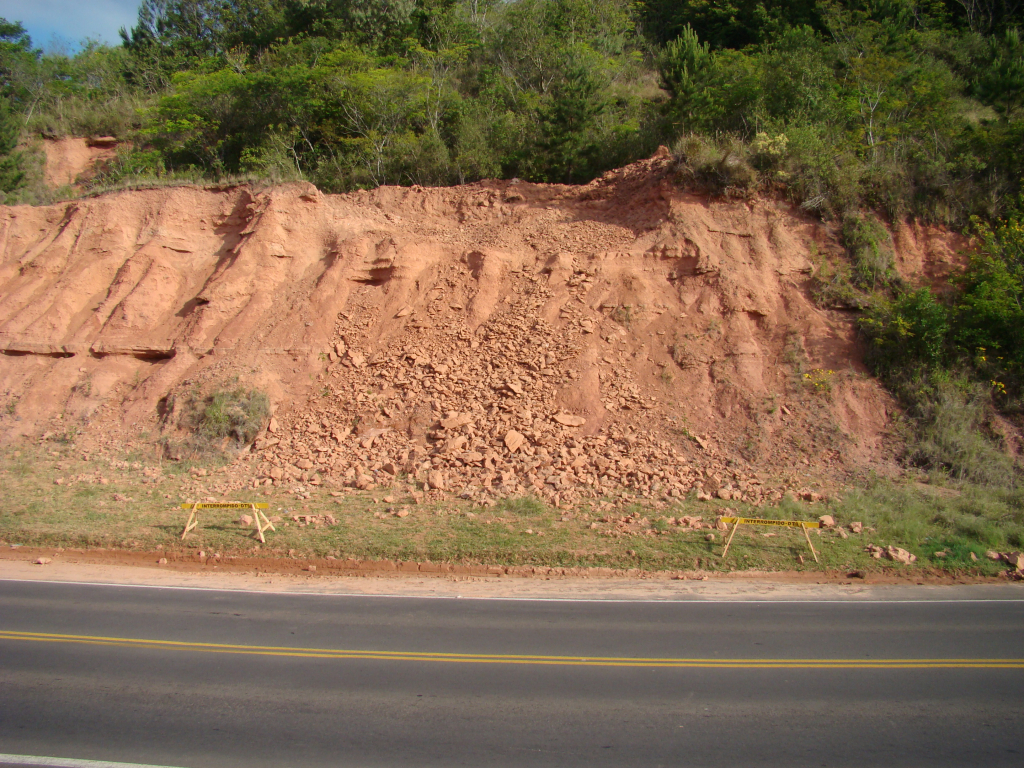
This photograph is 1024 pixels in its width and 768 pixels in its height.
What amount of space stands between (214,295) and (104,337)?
3.19 metres

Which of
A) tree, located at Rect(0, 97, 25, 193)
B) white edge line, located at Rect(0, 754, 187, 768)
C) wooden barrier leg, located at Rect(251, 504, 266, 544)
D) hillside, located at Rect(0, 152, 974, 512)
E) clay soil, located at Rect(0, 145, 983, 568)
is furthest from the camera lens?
tree, located at Rect(0, 97, 25, 193)

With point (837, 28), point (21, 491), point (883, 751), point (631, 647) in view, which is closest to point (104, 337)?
point (21, 491)

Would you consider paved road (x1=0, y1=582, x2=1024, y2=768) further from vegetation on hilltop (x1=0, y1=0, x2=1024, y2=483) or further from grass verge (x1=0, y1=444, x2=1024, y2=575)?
vegetation on hilltop (x1=0, y1=0, x2=1024, y2=483)

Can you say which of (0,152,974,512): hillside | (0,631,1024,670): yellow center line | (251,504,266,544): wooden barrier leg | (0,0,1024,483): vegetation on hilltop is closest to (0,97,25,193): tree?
(0,0,1024,483): vegetation on hilltop

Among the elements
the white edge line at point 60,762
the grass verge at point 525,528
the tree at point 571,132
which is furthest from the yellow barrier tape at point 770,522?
the tree at point 571,132

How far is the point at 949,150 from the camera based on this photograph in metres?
18.7

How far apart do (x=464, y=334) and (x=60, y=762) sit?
43.0 feet

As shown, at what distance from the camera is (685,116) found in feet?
71.3

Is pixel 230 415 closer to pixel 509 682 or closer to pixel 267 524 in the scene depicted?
pixel 267 524

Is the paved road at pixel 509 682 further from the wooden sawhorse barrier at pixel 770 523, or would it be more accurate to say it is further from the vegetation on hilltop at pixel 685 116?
the vegetation on hilltop at pixel 685 116

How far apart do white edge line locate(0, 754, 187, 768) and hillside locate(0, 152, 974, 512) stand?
8658mm

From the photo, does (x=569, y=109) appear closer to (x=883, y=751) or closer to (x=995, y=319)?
→ (x=995, y=319)

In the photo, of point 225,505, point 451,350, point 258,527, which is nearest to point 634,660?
point 258,527

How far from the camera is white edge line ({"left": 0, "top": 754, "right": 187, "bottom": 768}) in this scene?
4738mm
